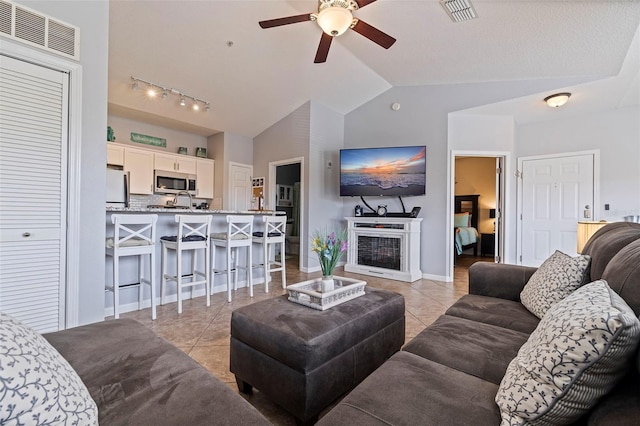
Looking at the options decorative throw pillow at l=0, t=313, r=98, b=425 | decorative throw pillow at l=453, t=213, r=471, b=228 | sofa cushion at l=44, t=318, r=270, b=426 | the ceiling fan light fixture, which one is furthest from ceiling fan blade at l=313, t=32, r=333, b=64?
decorative throw pillow at l=453, t=213, r=471, b=228

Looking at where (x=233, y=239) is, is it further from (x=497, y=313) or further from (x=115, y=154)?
(x=115, y=154)

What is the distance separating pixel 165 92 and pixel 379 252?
426 centimetres

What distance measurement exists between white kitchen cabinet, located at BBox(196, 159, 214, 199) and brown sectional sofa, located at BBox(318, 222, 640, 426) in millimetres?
5528

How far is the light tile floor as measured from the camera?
74.7 inches

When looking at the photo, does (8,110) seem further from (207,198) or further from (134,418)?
(207,198)

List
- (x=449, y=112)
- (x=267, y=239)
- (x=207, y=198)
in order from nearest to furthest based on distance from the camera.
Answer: (x=267, y=239) < (x=449, y=112) < (x=207, y=198)

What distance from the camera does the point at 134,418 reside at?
0.84 metres

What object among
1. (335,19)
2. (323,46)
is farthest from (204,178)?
(335,19)

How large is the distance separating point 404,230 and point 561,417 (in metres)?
4.06

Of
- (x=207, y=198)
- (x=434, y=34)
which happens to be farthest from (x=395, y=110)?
(x=207, y=198)

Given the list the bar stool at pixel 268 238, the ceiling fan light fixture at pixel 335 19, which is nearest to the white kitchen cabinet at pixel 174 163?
the bar stool at pixel 268 238

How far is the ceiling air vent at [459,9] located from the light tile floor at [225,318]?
10.3ft

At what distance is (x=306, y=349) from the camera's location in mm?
1350

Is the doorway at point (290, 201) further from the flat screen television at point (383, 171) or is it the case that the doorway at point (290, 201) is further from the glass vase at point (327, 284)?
the glass vase at point (327, 284)
